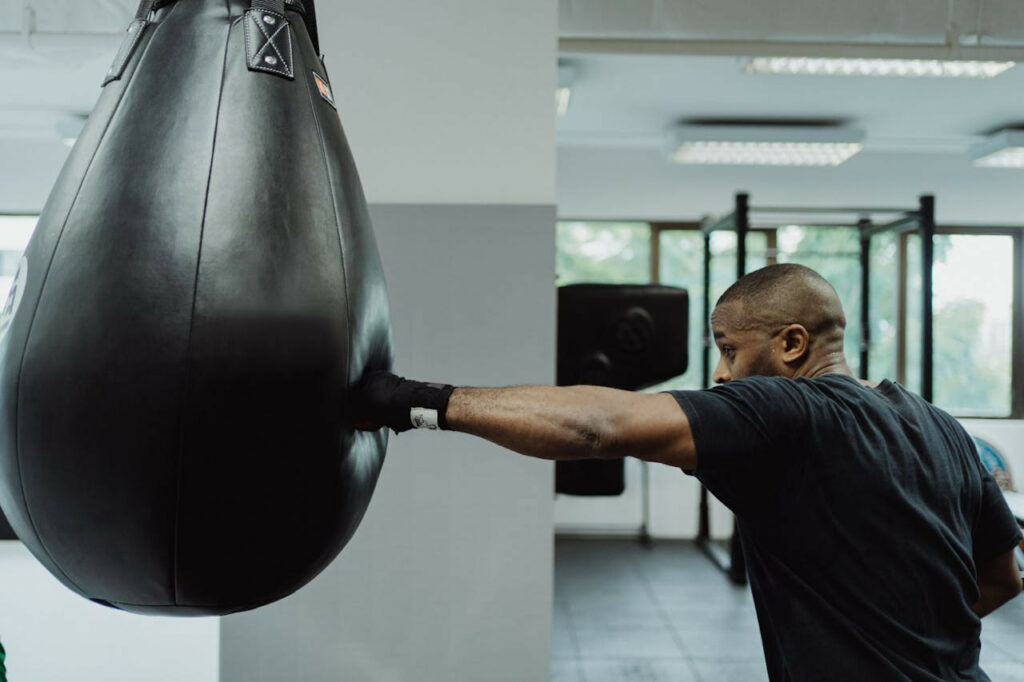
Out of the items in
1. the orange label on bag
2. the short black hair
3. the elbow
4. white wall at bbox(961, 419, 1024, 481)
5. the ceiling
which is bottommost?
white wall at bbox(961, 419, 1024, 481)

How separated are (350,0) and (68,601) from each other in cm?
292

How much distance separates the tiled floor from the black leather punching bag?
9.02 ft

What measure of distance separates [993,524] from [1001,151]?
443 centimetres

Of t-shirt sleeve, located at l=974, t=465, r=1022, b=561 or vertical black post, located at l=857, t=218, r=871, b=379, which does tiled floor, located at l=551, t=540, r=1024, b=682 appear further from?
t-shirt sleeve, located at l=974, t=465, r=1022, b=561

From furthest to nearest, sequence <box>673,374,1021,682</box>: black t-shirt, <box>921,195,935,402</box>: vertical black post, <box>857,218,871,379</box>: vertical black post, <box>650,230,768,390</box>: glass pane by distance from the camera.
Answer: <box>650,230,768,390</box>: glass pane → <box>857,218,871,379</box>: vertical black post → <box>921,195,935,402</box>: vertical black post → <box>673,374,1021,682</box>: black t-shirt

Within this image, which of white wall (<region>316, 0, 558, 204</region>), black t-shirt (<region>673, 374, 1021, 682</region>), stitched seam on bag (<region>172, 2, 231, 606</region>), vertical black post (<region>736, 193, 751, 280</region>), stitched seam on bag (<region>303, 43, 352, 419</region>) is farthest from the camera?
vertical black post (<region>736, 193, 751, 280</region>)

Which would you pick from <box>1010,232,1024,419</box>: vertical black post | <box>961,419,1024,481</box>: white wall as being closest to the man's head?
<box>961,419,1024,481</box>: white wall

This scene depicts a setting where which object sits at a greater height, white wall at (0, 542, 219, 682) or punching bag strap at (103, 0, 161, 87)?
punching bag strap at (103, 0, 161, 87)

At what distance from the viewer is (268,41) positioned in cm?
91

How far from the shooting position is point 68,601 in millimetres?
3398

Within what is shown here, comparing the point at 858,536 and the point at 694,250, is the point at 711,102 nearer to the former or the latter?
the point at 694,250

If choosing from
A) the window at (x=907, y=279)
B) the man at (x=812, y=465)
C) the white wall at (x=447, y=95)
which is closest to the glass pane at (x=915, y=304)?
the window at (x=907, y=279)

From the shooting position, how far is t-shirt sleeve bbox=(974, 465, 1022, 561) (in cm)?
128

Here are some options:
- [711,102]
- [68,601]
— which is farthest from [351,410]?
[711,102]
